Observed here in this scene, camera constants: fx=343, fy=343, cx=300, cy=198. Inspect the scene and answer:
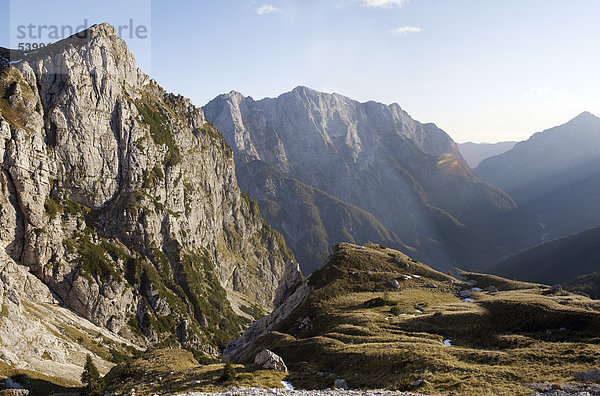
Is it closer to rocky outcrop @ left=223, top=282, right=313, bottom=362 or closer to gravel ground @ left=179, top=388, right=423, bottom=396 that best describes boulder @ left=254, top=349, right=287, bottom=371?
gravel ground @ left=179, top=388, right=423, bottom=396

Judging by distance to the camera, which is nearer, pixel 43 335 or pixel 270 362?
pixel 270 362

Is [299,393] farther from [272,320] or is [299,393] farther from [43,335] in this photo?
[43,335]

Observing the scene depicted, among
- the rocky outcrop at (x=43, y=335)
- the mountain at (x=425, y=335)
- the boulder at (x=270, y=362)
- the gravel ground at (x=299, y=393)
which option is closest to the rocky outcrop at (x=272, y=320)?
the mountain at (x=425, y=335)

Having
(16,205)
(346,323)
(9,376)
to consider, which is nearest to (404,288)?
(346,323)

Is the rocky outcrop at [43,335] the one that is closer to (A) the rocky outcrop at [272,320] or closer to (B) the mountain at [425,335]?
(A) the rocky outcrop at [272,320]

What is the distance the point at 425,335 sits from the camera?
58.9 m

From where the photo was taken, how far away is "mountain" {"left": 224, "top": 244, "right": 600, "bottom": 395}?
37.0 meters

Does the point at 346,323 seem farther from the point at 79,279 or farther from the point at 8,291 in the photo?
the point at 79,279

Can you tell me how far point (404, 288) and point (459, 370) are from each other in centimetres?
6336

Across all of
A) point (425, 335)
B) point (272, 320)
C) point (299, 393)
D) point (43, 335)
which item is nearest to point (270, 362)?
point (299, 393)

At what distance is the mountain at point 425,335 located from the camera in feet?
121

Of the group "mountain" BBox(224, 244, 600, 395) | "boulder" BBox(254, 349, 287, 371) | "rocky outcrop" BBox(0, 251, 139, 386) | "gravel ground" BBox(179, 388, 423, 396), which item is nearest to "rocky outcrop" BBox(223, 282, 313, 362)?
"mountain" BBox(224, 244, 600, 395)

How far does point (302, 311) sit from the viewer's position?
292 ft

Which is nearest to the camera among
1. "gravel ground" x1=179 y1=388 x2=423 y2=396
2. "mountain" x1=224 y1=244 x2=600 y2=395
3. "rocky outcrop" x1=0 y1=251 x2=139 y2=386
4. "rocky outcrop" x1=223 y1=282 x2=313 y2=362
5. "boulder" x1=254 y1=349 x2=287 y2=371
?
"gravel ground" x1=179 y1=388 x2=423 y2=396
